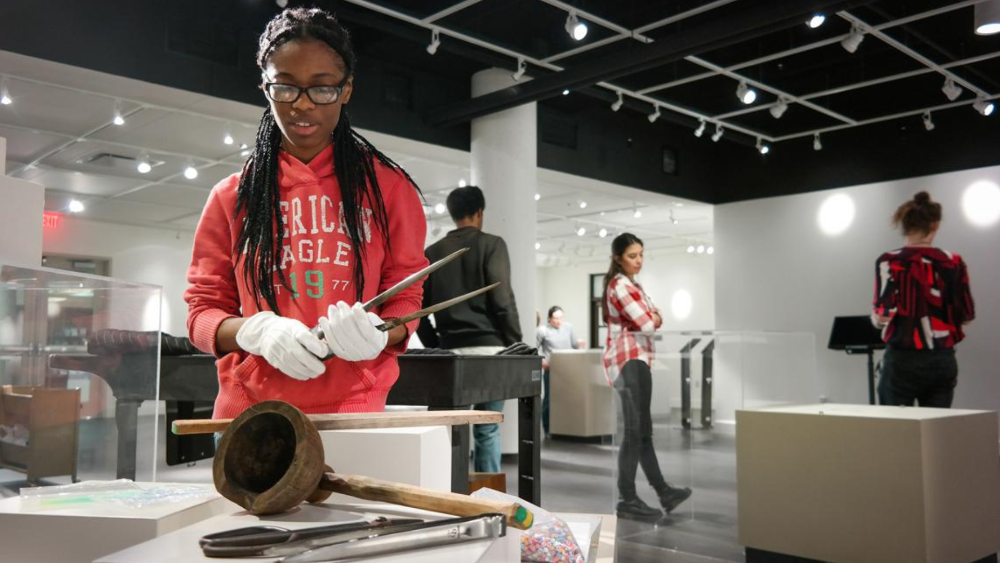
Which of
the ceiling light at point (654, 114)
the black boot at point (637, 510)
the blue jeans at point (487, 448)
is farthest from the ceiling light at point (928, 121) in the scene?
the blue jeans at point (487, 448)

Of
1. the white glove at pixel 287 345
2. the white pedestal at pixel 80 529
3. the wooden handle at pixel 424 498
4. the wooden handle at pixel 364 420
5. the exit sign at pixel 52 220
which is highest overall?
the exit sign at pixel 52 220

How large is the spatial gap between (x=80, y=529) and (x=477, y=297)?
8.23 feet

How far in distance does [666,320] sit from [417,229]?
1550 cm

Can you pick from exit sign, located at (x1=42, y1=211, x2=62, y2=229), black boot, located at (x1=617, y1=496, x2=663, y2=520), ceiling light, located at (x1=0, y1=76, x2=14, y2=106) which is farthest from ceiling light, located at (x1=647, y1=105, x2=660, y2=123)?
exit sign, located at (x1=42, y1=211, x2=62, y2=229)

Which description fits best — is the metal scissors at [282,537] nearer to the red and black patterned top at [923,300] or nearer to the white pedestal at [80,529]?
the white pedestal at [80,529]

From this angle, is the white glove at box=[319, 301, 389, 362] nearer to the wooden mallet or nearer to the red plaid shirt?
the wooden mallet

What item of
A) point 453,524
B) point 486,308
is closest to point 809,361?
point 486,308

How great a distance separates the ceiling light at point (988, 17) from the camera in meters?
4.87

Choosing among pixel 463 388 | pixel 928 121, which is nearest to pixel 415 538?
pixel 463 388

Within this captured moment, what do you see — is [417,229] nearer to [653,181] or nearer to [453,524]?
[453,524]

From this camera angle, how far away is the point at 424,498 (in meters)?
0.80

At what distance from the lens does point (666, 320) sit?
16.4 meters

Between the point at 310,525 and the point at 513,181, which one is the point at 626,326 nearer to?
the point at 513,181

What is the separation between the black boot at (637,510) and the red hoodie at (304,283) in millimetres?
3100
